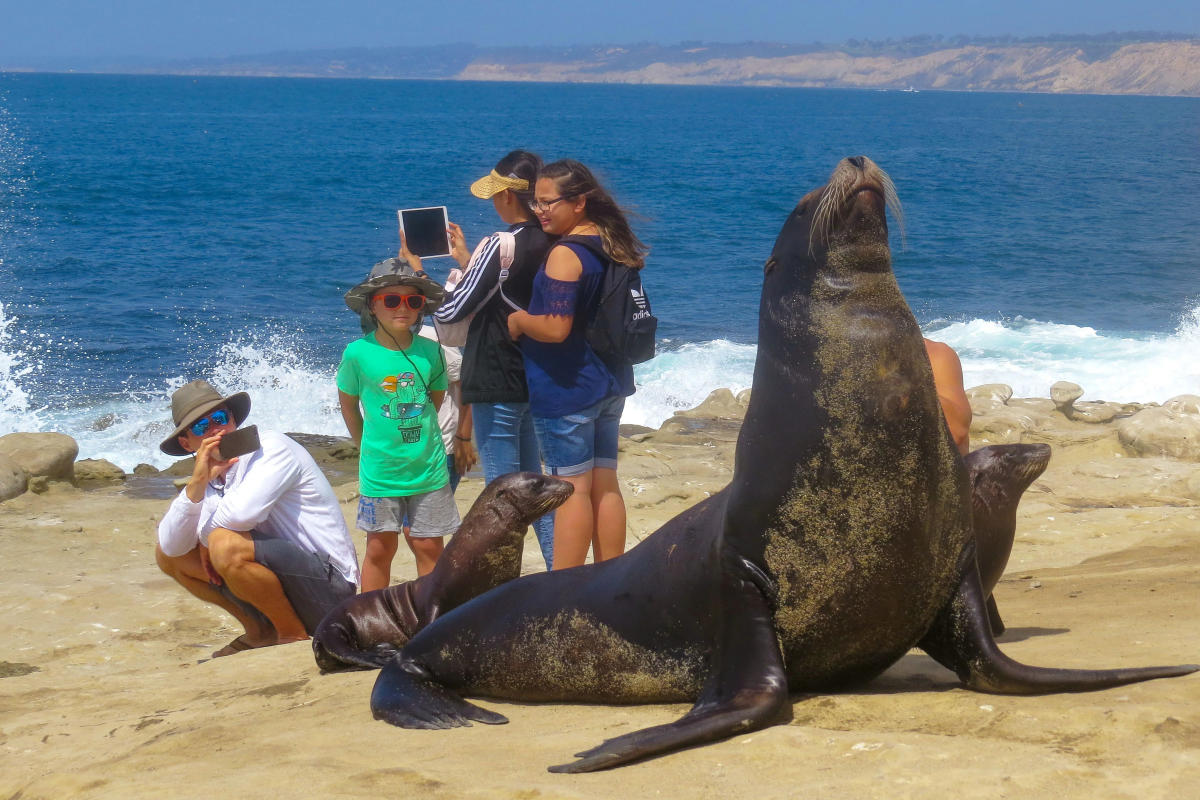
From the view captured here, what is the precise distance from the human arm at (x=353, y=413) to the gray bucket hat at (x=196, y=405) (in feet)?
1.59

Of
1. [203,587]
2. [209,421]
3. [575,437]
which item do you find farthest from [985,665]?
[203,587]

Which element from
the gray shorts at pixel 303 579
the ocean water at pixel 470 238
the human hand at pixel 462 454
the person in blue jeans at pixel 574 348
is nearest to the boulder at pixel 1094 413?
the ocean water at pixel 470 238

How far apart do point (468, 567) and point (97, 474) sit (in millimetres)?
8368

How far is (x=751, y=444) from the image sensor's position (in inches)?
146

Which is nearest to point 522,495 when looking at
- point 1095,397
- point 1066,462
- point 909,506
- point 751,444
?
point 751,444

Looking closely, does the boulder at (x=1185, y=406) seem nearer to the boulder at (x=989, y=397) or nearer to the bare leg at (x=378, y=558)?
the boulder at (x=989, y=397)

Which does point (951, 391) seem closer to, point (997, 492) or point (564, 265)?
point (997, 492)

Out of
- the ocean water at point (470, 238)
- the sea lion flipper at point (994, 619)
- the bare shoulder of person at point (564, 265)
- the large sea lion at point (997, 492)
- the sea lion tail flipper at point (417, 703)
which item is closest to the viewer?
the sea lion tail flipper at point (417, 703)

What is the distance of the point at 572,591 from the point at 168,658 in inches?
130

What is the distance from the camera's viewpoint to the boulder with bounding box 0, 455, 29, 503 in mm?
10914

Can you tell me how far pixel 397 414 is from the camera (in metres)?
5.84

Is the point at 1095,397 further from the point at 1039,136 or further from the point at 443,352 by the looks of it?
the point at 1039,136

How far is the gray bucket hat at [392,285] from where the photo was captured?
5.82 meters

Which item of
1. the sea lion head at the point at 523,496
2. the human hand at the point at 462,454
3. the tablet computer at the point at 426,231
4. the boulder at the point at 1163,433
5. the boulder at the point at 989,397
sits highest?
the tablet computer at the point at 426,231
